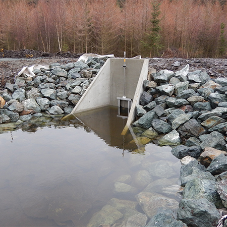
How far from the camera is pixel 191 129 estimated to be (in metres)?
5.44

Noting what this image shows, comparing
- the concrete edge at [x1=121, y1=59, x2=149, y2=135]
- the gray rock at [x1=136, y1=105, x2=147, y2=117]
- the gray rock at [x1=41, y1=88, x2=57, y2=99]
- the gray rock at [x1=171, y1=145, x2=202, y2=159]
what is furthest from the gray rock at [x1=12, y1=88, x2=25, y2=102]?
the gray rock at [x1=171, y1=145, x2=202, y2=159]

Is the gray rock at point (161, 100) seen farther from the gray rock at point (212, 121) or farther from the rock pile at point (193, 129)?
the gray rock at point (212, 121)

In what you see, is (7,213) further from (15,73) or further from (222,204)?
(15,73)

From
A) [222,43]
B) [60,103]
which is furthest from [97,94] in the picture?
[222,43]

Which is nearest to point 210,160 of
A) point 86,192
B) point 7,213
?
point 86,192

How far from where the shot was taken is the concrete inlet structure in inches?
306

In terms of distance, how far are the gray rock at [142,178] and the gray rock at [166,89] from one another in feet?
10.2

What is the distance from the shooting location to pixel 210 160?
4.13 m

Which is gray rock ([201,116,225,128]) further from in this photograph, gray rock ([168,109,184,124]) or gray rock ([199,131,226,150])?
gray rock ([168,109,184,124])

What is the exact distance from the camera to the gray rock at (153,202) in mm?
3370

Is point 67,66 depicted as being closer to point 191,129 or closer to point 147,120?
point 147,120

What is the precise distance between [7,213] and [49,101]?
16.8 ft

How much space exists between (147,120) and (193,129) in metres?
1.32

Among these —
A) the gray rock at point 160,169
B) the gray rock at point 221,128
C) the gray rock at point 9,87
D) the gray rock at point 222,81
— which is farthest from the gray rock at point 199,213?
the gray rock at point 9,87
